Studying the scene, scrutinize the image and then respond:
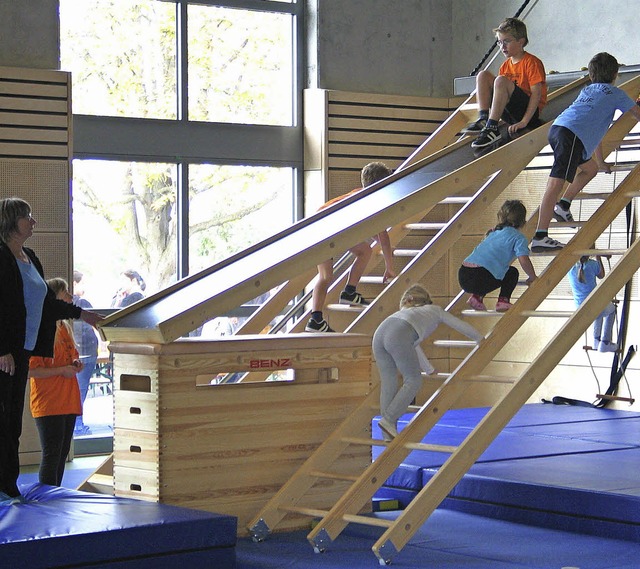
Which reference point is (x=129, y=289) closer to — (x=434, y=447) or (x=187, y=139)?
(x=187, y=139)

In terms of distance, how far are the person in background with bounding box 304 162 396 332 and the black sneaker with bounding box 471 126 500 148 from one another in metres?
0.81

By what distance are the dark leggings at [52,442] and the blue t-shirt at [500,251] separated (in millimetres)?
2731

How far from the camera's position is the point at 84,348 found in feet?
32.9

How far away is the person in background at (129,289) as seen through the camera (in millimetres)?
10297

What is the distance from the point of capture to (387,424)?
6207 millimetres

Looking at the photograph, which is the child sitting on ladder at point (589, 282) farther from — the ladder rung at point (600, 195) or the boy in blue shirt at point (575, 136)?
the boy in blue shirt at point (575, 136)

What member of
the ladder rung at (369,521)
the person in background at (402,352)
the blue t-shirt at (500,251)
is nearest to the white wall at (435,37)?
the blue t-shirt at (500,251)

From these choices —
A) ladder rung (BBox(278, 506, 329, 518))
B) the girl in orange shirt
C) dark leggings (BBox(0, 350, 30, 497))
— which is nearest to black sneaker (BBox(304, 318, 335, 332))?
ladder rung (BBox(278, 506, 329, 518))

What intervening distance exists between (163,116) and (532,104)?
13.5 ft

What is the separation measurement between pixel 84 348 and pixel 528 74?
4.70 m

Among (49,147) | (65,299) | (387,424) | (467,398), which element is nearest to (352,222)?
(387,424)

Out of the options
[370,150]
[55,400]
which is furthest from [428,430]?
[370,150]

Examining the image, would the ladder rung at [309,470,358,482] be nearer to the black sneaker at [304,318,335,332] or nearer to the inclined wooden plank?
the black sneaker at [304,318,335,332]

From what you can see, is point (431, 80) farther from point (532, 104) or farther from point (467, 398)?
point (532, 104)
